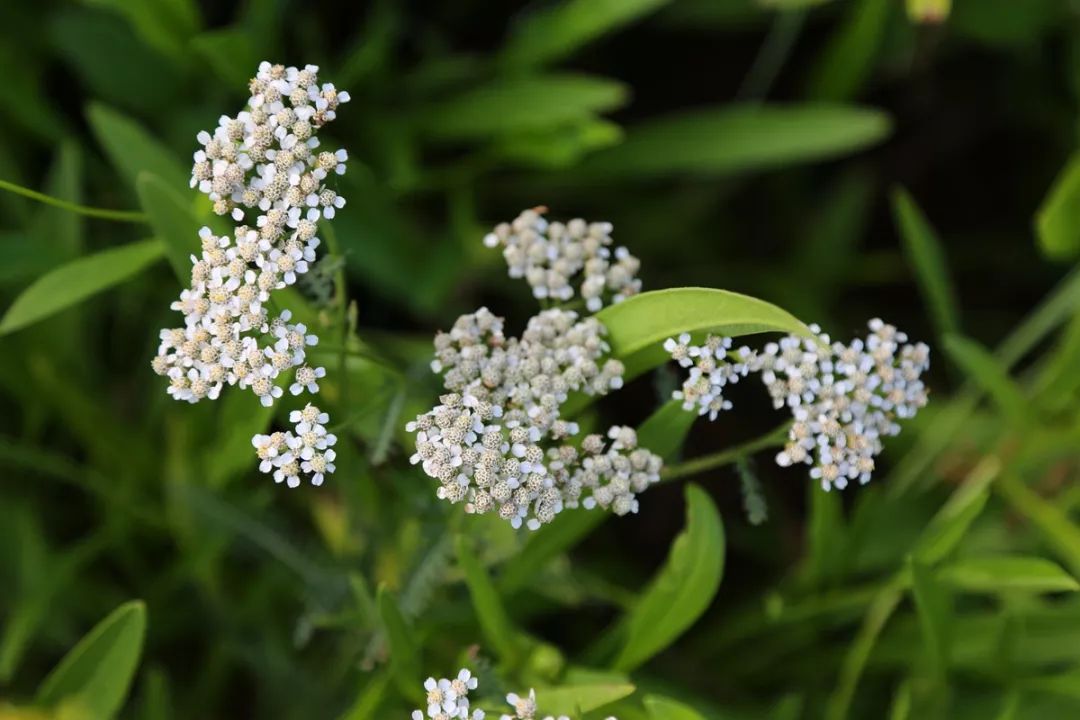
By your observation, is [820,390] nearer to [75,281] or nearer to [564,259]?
[564,259]

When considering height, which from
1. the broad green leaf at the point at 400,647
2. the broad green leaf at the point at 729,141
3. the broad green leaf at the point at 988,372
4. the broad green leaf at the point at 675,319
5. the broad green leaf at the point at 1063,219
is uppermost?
the broad green leaf at the point at 729,141

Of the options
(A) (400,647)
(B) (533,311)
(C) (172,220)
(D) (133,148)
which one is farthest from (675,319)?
(B) (533,311)

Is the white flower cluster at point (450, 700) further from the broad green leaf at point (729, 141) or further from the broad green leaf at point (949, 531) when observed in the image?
the broad green leaf at point (729, 141)

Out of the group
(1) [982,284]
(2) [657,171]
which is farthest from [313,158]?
(1) [982,284]

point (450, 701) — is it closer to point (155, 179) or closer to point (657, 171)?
point (155, 179)

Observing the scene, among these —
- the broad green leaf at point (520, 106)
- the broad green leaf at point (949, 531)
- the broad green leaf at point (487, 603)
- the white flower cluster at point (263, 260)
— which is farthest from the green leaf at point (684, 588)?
the broad green leaf at point (520, 106)
